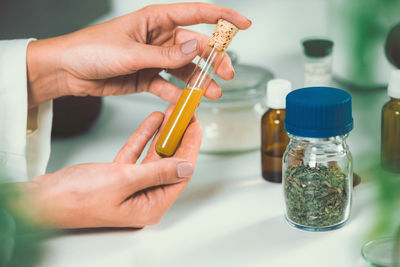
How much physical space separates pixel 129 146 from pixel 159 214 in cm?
16

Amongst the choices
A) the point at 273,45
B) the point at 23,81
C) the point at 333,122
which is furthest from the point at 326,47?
the point at 23,81

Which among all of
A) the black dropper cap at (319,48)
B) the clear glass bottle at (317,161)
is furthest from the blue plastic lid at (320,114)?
the black dropper cap at (319,48)

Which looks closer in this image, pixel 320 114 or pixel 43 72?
pixel 320 114

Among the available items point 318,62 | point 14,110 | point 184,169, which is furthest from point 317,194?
point 14,110

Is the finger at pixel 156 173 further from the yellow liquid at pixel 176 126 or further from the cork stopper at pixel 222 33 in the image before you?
the cork stopper at pixel 222 33

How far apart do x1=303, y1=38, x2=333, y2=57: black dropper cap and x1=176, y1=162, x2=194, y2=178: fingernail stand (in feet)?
1.49

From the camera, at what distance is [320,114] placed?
58 centimetres

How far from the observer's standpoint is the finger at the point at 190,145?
2.31 ft

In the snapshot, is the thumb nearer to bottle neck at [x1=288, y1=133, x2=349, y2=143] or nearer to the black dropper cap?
bottle neck at [x1=288, y1=133, x2=349, y2=143]

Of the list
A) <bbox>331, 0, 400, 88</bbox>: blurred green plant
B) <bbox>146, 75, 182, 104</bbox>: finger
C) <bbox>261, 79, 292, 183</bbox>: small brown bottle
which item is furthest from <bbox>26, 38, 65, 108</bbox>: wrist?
<bbox>331, 0, 400, 88</bbox>: blurred green plant

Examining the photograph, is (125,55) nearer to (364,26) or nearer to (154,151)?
(154,151)

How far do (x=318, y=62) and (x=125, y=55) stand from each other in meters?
0.39

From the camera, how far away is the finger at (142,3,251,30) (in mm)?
731

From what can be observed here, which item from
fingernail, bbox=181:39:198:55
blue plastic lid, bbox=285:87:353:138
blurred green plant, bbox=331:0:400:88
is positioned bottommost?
blue plastic lid, bbox=285:87:353:138
